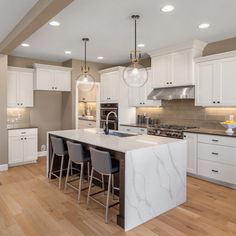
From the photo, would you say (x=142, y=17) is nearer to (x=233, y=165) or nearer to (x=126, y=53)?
(x=126, y=53)

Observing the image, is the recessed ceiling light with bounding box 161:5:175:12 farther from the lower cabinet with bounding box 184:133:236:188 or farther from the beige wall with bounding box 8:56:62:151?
the beige wall with bounding box 8:56:62:151

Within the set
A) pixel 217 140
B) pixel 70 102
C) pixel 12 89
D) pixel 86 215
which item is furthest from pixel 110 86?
pixel 86 215

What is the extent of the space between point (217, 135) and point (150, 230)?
220cm

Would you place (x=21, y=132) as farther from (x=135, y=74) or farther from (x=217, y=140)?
(x=217, y=140)

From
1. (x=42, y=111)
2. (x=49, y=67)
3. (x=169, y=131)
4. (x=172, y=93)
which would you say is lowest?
(x=169, y=131)

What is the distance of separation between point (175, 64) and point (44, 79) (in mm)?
3357

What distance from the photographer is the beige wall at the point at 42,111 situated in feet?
18.9

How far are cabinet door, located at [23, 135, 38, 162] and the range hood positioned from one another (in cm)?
312

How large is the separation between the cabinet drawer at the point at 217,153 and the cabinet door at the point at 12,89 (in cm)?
446

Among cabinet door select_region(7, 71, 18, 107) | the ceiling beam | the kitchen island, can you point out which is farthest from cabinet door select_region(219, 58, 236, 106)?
cabinet door select_region(7, 71, 18, 107)

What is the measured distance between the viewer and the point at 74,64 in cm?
603

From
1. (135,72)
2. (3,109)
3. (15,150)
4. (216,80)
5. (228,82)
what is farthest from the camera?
(15,150)

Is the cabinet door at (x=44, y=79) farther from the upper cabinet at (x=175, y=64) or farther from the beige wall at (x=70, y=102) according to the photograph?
the upper cabinet at (x=175, y=64)

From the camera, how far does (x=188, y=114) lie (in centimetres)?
494
